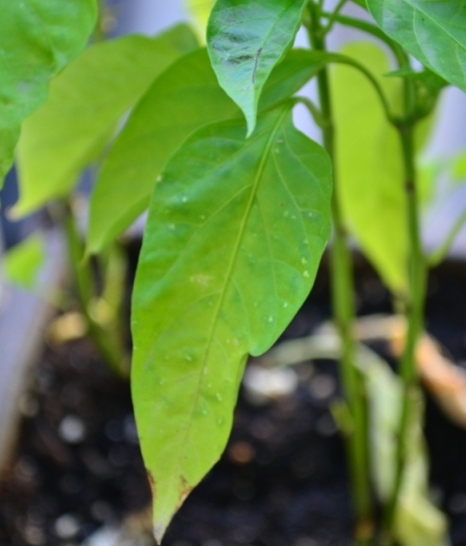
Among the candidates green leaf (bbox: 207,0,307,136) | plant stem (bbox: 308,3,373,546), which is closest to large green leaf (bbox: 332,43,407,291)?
plant stem (bbox: 308,3,373,546)

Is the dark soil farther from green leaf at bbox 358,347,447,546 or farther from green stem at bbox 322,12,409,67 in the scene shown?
green stem at bbox 322,12,409,67

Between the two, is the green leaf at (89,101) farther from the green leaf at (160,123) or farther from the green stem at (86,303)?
the green stem at (86,303)

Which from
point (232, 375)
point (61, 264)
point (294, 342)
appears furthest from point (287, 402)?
point (232, 375)

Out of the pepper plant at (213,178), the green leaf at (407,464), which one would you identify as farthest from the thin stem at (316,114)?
the green leaf at (407,464)

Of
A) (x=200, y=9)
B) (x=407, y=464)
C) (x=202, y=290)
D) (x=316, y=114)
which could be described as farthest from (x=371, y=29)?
(x=407, y=464)

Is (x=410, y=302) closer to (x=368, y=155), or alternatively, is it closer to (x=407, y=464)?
(x=368, y=155)

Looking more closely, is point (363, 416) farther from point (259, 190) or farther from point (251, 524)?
point (259, 190)
